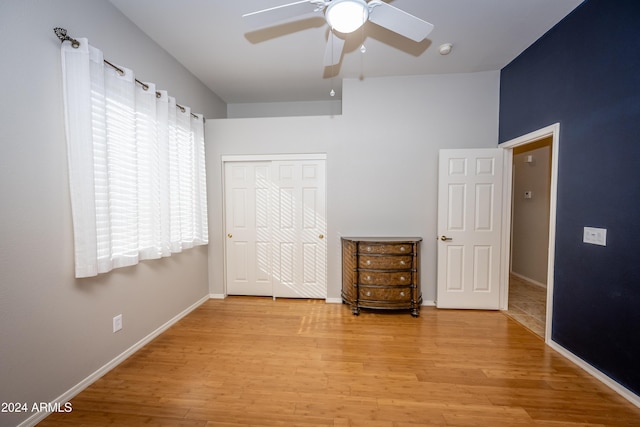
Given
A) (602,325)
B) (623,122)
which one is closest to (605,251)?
(602,325)

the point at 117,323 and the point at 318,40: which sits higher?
the point at 318,40

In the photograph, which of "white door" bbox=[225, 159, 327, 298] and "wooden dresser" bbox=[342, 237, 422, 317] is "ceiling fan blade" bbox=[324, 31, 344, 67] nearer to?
"white door" bbox=[225, 159, 327, 298]

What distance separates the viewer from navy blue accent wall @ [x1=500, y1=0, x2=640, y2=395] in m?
1.71

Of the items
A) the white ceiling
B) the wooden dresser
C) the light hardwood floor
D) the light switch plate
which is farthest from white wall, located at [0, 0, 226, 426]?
the light switch plate

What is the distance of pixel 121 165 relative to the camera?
6.68ft

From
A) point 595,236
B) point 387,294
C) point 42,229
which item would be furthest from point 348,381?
point 42,229

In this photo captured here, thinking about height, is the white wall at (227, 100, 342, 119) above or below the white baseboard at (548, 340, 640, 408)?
above

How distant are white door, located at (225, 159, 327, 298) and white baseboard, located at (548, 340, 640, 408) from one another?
2470 millimetres

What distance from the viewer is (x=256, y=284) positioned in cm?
358

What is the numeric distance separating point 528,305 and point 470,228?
1419 mm

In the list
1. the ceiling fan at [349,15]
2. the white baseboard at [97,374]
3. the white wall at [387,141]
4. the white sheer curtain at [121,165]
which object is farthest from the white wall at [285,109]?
the white baseboard at [97,374]

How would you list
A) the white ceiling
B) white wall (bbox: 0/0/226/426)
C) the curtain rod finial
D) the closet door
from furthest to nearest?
1. the closet door
2. the white ceiling
3. the curtain rod finial
4. white wall (bbox: 0/0/226/426)

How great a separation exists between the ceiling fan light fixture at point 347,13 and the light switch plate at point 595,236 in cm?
237

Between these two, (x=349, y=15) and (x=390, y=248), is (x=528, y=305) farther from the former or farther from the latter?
(x=349, y=15)
